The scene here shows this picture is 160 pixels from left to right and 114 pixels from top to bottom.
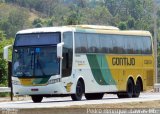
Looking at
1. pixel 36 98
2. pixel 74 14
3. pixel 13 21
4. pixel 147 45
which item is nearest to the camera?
pixel 36 98

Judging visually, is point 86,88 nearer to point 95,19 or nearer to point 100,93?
point 100,93

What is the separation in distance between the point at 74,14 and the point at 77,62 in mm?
115203

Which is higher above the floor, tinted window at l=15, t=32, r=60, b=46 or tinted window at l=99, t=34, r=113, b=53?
tinted window at l=15, t=32, r=60, b=46

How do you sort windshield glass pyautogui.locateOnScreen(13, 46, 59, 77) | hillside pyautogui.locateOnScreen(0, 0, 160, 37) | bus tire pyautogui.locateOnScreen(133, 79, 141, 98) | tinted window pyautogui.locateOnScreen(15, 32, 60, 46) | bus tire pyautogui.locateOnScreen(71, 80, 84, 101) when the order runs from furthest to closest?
hillside pyautogui.locateOnScreen(0, 0, 160, 37) < bus tire pyautogui.locateOnScreen(133, 79, 141, 98) < bus tire pyautogui.locateOnScreen(71, 80, 84, 101) < tinted window pyautogui.locateOnScreen(15, 32, 60, 46) < windshield glass pyautogui.locateOnScreen(13, 46, 59, 77)

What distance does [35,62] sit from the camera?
107ft

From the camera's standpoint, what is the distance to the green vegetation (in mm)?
147750

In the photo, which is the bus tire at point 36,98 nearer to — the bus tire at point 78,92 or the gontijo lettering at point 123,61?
the bus tire at point 78,92

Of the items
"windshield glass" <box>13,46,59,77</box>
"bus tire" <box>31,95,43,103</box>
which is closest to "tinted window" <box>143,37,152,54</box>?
A: "bus tire" <box>31,95,43,103</box>

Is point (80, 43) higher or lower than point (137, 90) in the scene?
higher

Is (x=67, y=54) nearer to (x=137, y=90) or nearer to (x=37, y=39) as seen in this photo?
(x=37, y=39)

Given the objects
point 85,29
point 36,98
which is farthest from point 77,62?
point 36,98

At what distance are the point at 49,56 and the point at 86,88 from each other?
298cm

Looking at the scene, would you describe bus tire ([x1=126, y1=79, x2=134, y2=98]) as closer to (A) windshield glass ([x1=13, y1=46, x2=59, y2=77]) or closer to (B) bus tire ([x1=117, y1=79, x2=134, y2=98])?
(B) bus tire ([x1=117, y1=79, x2=134, y2=98])

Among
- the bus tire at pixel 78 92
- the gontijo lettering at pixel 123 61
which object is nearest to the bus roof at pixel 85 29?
the gontijo lettering at pixel 123 61
